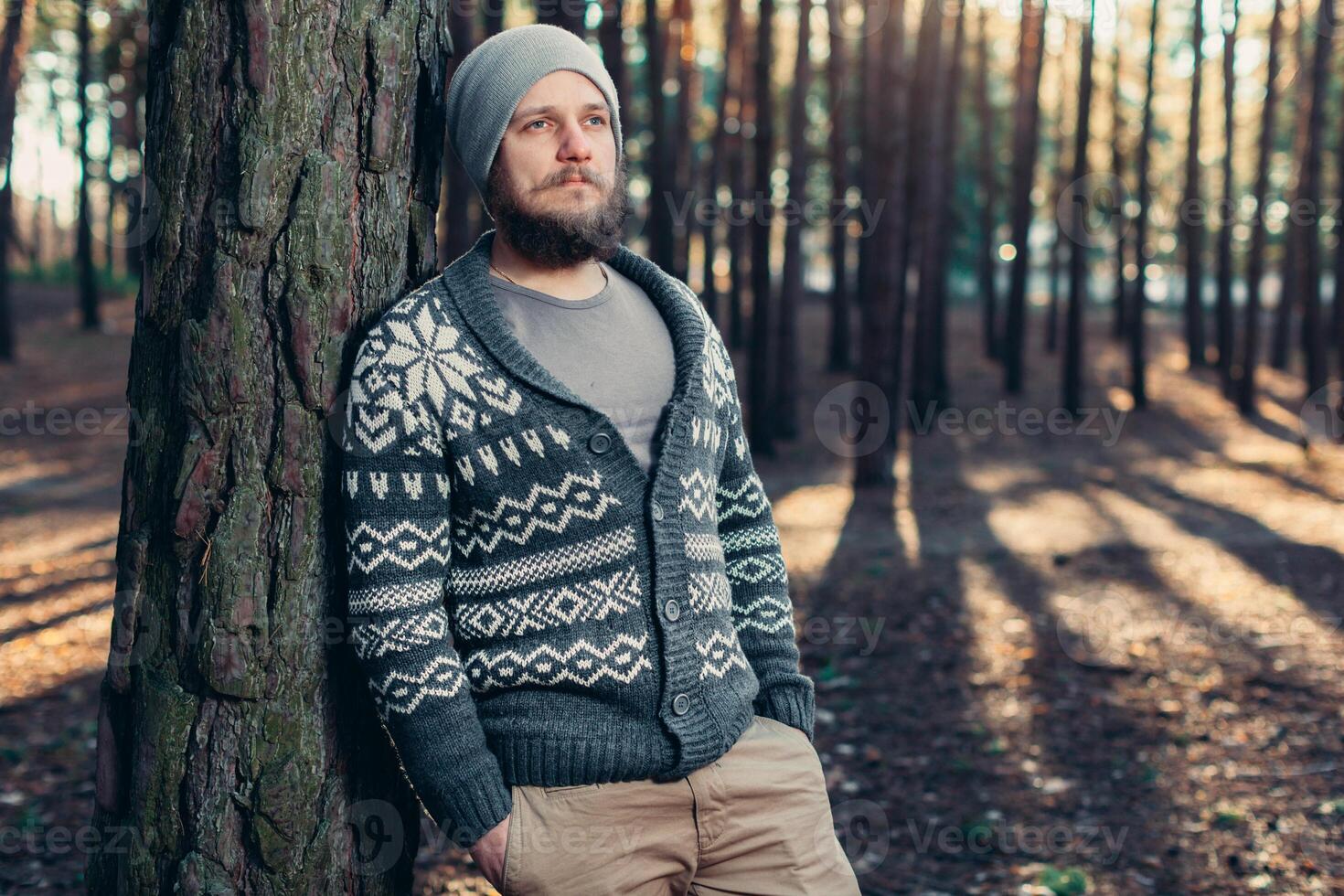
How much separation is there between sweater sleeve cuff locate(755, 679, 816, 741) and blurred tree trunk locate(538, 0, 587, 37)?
7090 mm

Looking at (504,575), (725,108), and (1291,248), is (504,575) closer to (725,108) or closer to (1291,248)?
(725,108)

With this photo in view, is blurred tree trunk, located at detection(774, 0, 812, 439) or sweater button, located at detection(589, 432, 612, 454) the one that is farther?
blurred tree trunk, located at detection(774, 0, 812, 439)

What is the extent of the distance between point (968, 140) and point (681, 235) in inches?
601

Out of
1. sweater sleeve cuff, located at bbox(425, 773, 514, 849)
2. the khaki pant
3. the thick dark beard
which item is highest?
the thick dark beard

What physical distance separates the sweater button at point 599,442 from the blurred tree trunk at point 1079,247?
52.9 ft

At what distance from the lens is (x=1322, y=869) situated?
4.07 m

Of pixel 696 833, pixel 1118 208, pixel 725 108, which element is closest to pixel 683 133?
pixel 725 108

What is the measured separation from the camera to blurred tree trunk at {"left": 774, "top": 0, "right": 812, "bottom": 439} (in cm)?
1584

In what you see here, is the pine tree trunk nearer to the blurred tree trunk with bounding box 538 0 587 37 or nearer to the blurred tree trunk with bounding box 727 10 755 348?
the blurred tree trunk with bounding box 727 10 755 348

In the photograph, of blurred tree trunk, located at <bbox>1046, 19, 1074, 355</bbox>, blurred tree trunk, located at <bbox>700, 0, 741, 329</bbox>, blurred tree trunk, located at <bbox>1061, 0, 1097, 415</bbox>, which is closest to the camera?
blurred tree trunk, located at <bbox>1061, 0, 1097, 415</bbox>

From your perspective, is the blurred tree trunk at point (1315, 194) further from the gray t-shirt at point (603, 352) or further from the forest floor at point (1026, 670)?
the gray t-shirt at point (603, 352)

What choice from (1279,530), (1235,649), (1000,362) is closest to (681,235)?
(1000,362)

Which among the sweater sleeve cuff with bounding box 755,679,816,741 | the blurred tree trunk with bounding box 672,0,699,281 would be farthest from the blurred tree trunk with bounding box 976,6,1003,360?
the sweater sleeve cuff with bounding box 755,679,816,741

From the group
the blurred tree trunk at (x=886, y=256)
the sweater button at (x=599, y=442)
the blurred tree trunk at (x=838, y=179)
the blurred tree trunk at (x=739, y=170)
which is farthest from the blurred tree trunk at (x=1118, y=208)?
the sweater button at (x=599, y=442)
